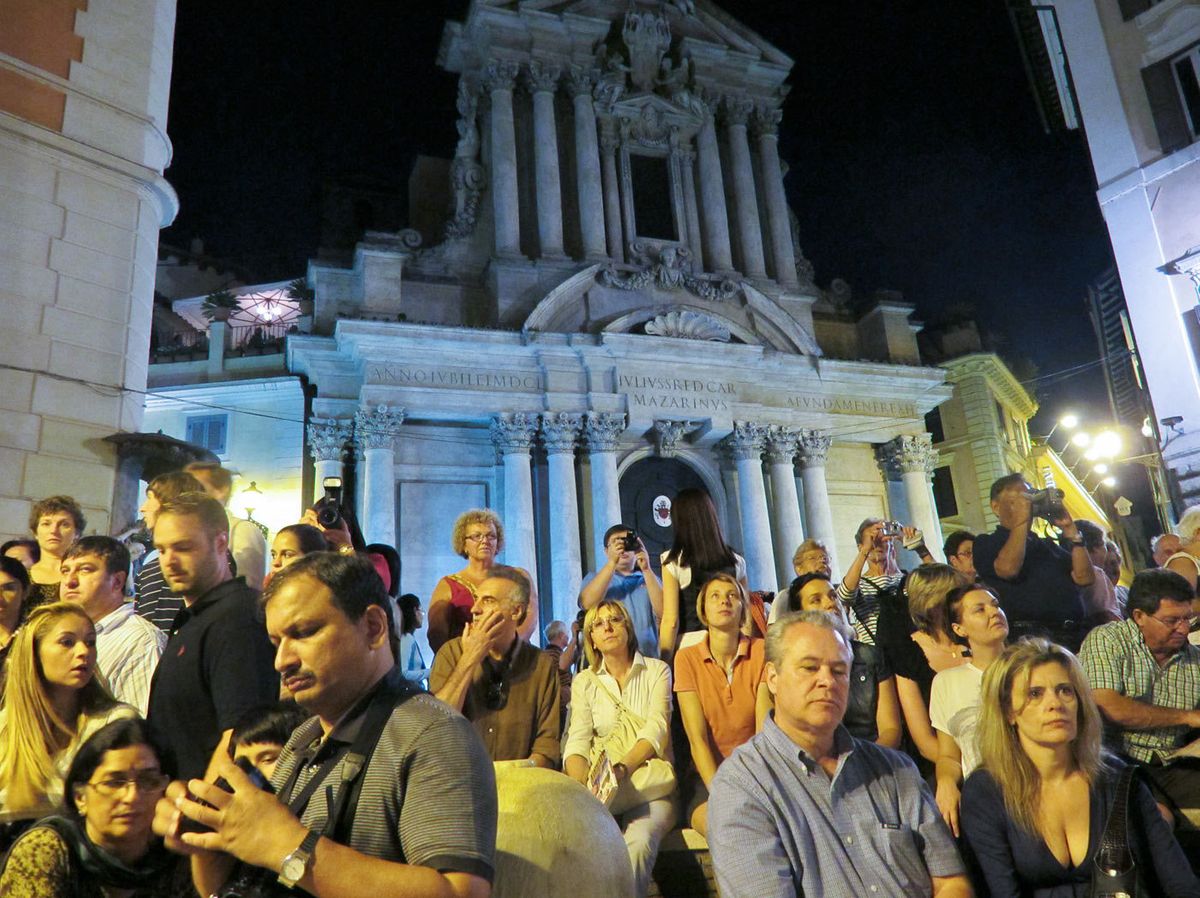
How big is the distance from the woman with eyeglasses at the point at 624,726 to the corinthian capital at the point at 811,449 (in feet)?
50.7

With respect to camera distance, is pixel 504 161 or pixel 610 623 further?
pixel 504 161

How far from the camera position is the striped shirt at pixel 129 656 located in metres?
4.28

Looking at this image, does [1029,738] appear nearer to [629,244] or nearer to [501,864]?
[501,864]

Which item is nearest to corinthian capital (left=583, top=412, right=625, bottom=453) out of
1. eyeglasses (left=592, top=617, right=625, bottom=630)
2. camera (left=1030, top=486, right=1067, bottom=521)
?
camera (left=1030, top=486, right=1067, bottom=521)

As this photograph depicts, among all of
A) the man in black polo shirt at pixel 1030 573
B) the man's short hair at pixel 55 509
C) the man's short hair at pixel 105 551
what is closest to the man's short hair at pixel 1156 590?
the man in black polo shirt at pixel 1030 573

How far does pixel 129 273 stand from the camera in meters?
9.29

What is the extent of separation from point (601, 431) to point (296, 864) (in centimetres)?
1647

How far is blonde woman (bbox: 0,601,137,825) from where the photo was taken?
11.7 feet

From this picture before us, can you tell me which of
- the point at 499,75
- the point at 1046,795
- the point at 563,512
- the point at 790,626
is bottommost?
the point at 1046,795

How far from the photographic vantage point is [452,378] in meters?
18.1

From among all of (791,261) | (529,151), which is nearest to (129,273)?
(529,151)

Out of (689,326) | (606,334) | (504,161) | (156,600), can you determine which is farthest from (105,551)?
(504,161)

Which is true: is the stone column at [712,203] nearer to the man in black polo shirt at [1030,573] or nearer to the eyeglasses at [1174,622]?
the man in black polo shirt at [1030,573]

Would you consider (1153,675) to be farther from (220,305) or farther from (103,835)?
(220,305)
